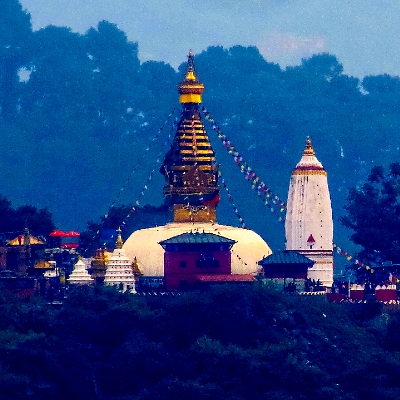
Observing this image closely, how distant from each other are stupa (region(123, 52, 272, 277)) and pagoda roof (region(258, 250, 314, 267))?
2139mm

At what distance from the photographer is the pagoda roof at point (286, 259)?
75.4m

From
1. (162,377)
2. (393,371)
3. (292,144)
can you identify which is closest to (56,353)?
(162,377)

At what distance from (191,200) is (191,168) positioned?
0.85 meters

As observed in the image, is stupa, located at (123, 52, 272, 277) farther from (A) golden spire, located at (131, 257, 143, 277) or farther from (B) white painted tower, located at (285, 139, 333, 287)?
(B) white painted tower, located at (285, 139, 333, 287)

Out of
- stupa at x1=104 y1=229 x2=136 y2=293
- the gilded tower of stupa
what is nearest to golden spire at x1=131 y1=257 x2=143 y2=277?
stupa at x1=104 y1=229 x2=136 y2=293

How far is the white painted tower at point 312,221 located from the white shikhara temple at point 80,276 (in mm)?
5163

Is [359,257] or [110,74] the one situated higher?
[110,74]

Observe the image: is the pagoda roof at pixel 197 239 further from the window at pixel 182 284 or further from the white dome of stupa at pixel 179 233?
the white dome of stupa at pixel 179 233

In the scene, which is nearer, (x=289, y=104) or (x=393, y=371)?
(x=393, y=371)

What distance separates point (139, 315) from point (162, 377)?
2538mm

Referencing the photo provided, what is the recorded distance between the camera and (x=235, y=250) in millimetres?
77875

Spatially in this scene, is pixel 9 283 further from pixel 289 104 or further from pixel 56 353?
pixel 289 104

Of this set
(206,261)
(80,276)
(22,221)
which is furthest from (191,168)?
(22,221)

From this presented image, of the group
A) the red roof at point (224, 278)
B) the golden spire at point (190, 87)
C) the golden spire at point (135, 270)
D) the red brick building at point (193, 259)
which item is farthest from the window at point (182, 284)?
the golden spire at point (190, 87)
